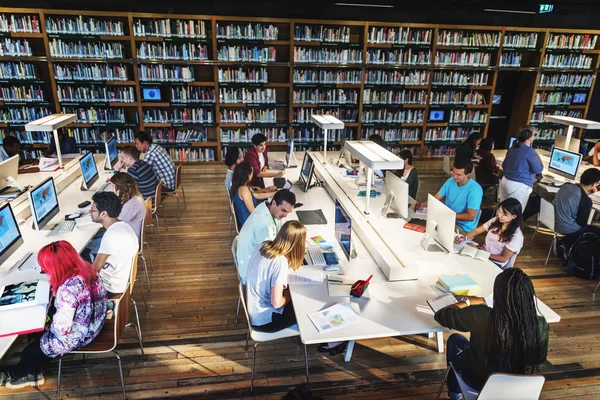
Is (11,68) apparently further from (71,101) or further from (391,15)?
(391,15)

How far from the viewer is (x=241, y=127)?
317 inches

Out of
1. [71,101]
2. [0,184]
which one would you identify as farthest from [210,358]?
[71,101]

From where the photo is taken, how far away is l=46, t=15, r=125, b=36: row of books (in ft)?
22.8

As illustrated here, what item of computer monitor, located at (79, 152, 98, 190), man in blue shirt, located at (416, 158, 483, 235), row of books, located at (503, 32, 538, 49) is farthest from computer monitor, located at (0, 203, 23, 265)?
row of books, located at (503, 32, 538, 49)

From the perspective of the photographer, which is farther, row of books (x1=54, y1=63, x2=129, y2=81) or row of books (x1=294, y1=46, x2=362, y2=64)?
row of books (x1=294, y1=46, x2=362, y2=64)

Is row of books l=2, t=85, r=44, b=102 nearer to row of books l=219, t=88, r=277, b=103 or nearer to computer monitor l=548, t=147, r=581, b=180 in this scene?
row of books l=219, t=88, r=277, b=103

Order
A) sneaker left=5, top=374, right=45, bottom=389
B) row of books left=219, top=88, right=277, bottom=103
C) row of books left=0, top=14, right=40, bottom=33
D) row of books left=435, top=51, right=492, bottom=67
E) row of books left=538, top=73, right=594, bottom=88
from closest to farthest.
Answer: sneaker left=5, top=374, right=45, bottom=389 → row of books left=0, top=14, right=40, bottom=33 → row of books left=219, top=88, right=277, bottom=103 → row of books left=435, top=51, right=492, bottom=67 → row of books left=538, top=73, right=594, bottom=88

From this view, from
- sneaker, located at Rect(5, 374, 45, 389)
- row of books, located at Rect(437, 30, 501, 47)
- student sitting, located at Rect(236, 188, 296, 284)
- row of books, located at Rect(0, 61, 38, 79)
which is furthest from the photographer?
row of books, located at Rect(437, 30, 501, 47)

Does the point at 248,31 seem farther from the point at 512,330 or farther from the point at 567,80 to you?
the point at 512,330

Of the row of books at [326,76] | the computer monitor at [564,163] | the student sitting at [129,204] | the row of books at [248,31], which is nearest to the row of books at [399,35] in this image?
the row of books at [326,76]

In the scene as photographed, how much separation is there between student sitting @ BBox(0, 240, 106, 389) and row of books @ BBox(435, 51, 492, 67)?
754 cm

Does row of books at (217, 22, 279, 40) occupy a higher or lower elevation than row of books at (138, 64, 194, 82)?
higher

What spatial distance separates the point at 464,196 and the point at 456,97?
201 inches

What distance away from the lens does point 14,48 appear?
7.01 meters
